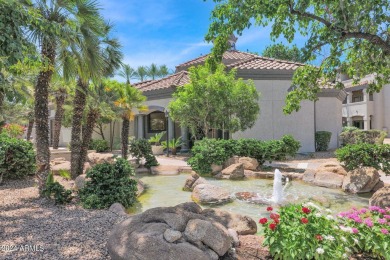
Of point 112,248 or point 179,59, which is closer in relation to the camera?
point 112,248

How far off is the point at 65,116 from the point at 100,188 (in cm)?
1962

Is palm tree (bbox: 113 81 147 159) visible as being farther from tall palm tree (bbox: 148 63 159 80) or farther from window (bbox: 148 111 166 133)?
tall palm tree (bbox: 148 63 159 80)

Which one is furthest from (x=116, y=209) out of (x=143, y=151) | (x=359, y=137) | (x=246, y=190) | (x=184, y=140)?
(x=359, y=137)

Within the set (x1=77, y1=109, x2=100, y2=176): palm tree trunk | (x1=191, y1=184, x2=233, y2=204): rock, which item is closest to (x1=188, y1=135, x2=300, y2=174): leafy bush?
(x1=191, y1=184, x2=233, y2=204): rock

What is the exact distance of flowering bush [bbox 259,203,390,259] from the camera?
11.6 ft

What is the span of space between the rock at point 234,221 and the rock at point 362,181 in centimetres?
605

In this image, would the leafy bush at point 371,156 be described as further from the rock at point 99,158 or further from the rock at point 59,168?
the rock at point 59,168

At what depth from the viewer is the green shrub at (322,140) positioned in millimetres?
20469

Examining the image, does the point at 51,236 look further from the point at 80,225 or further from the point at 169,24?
the point at 169,24

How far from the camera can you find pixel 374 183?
980 cm

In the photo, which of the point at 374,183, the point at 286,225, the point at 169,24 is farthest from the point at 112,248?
the point at 169,24

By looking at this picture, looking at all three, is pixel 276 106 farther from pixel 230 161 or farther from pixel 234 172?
pixel 234 172

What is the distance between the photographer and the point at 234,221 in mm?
5586

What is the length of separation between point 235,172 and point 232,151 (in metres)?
1.81
